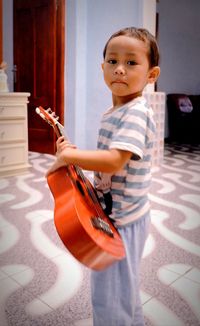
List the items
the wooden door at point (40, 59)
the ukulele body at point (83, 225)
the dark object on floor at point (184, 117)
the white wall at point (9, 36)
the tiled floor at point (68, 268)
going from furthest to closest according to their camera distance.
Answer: the dark object on floor at point (184, 117) → the white wall at point (9, 36) → the wooden door at point (40, 59) → the tiled floor at point (68, 268) → the ukulele body at point (83, 225)

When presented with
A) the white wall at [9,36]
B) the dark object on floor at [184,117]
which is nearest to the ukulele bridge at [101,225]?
the white wall at [9,36]

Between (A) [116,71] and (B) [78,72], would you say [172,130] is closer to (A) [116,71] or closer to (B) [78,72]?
(B) [78,72]

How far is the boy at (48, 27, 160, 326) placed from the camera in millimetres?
731

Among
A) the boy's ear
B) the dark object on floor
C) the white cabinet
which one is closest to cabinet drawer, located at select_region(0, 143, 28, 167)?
the white cabinet

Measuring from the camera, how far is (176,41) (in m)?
5.84

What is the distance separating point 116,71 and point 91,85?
134 inches

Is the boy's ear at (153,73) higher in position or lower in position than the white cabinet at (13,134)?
higher

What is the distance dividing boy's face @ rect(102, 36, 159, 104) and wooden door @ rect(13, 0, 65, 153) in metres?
3.43

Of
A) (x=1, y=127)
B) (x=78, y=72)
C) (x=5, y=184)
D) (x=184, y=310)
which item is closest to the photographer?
(x=184, y=310)

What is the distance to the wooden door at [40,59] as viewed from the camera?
4.05 m

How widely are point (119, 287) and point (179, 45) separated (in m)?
5.71

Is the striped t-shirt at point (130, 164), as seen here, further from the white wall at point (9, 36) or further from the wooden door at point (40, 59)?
the white wall at point (9, 36)

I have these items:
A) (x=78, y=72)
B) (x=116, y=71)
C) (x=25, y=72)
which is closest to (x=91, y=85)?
(x=78, y=72)

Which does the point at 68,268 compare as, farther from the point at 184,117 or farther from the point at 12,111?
the point at 184,117
